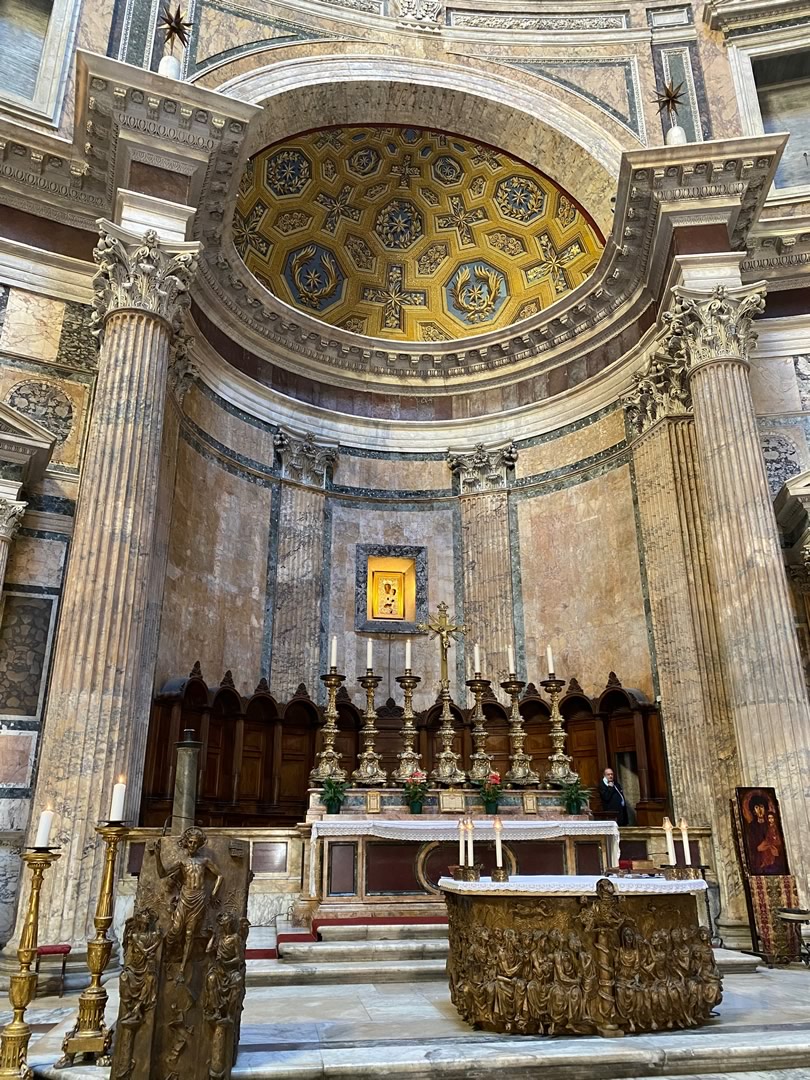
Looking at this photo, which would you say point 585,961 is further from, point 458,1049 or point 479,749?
point 479,749

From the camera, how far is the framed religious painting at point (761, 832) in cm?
863

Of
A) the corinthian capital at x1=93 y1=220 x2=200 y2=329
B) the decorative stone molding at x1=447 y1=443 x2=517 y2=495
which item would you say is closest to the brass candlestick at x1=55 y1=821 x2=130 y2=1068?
the corinthian capital at x1=93 y1=220 x2=200 y2=329

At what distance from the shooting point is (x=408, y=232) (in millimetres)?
17391

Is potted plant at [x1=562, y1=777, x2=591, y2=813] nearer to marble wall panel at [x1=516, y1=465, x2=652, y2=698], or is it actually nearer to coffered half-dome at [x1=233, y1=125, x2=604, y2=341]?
marble wall panel at [x1=516, y1=465, x2=652, y2=698]

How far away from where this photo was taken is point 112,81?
412 inches

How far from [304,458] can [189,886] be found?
12.1m

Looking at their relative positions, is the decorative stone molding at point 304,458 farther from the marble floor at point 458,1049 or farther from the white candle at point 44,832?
the white candle at point 44,832

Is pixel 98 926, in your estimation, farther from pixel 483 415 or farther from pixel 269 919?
pixel 483 415

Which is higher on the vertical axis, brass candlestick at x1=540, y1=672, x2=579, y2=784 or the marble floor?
brass candlestick at x1=540, y1=672, x2=579, y2=784

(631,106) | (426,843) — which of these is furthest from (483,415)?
(426,843)

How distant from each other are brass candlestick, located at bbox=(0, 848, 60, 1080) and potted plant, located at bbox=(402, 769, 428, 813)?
5237mm

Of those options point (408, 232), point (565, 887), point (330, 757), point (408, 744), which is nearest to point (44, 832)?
point (565, 887)

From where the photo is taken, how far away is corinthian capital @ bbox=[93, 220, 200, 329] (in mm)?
10109

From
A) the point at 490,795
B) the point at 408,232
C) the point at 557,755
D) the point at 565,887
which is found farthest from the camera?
the point at 408,232
